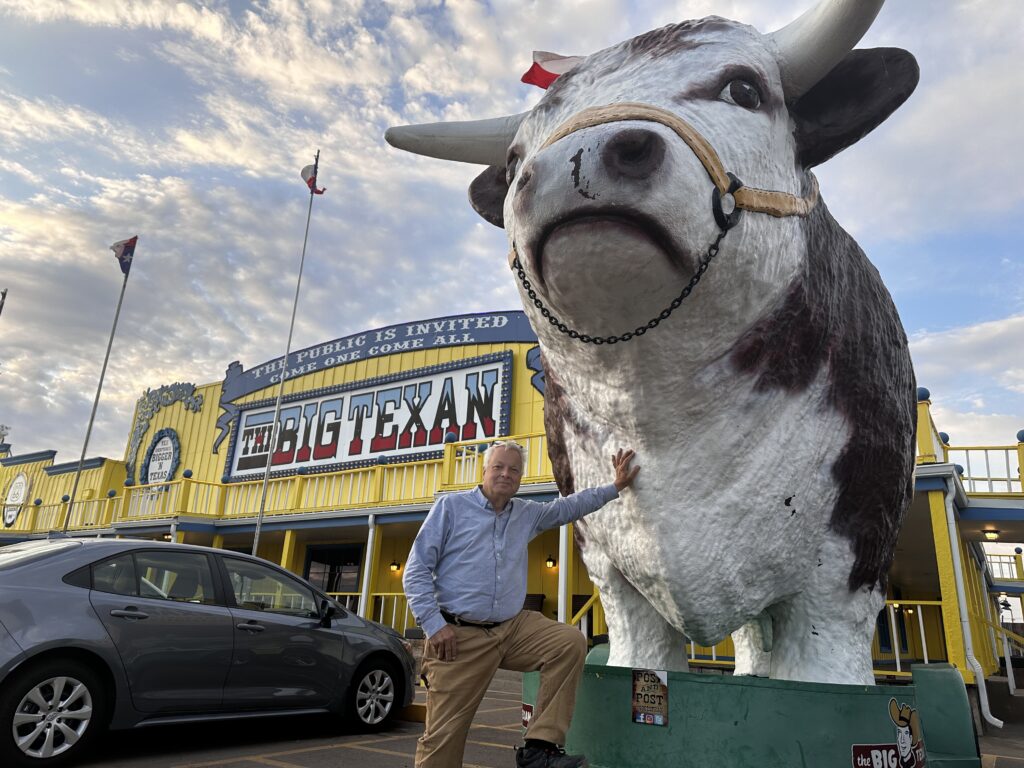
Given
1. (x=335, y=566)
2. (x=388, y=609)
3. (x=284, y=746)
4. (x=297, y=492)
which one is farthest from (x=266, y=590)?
(x=335, y=566)

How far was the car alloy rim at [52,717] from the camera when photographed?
119 inches

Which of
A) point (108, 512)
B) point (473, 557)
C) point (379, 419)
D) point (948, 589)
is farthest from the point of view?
point (108, 512)

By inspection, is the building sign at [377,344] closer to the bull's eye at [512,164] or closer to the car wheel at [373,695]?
the car wheel at [373,695]

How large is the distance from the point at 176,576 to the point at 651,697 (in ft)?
10.2

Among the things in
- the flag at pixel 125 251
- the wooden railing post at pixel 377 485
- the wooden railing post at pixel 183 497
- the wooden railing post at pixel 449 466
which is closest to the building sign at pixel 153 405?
the flag at pixel 125 251

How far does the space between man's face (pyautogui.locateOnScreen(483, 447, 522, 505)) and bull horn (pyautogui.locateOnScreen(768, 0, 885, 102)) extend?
45.8 inches

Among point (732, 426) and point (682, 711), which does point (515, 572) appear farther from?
point (732, 426)

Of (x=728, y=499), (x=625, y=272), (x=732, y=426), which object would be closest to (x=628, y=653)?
(x=728, y=499)

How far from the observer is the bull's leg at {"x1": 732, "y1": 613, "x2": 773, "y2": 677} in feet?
6.29

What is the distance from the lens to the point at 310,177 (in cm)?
1236

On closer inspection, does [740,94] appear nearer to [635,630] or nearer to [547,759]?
[635,630]

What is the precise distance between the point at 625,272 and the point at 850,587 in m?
0.98

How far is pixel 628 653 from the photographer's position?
1908 mm

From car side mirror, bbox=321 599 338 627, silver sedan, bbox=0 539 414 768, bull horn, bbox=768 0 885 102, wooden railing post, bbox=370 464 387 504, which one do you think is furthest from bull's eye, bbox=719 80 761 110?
wooden railing post, bbox=370 464 387 504
